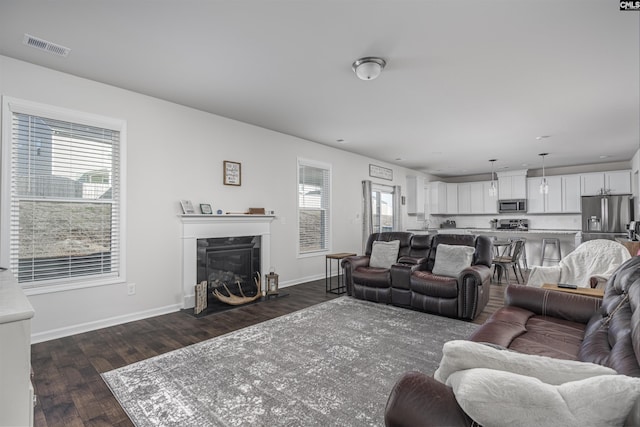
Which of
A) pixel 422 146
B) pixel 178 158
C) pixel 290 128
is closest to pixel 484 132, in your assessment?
pixel 422 146

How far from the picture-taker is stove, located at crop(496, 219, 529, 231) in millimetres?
8859

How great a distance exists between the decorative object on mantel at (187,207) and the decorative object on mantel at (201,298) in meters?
0.91

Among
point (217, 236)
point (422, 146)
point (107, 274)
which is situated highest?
point (422, 146)

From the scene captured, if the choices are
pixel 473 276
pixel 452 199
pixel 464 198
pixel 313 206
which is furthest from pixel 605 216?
pixel 313 206

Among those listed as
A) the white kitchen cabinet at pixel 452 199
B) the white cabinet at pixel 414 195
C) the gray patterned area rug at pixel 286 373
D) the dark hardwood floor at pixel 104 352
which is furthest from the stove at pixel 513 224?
the gray patterned area rug at pixel 286 373

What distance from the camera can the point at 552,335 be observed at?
2068mm

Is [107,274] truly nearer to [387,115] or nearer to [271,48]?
[271,48]

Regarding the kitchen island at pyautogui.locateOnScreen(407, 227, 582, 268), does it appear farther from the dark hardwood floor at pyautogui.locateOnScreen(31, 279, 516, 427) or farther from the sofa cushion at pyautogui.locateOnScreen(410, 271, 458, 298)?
the sofa cushion at pyautogui.locateOnScreen(410, 271, 458, 298)

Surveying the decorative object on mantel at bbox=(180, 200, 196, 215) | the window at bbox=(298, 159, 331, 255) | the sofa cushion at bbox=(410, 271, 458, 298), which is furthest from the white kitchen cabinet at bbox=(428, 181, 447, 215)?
the decorative object on mantel at bbox=(180, 200, 196, 215)

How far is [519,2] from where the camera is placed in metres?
2.13

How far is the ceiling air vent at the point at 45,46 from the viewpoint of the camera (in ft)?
8.58

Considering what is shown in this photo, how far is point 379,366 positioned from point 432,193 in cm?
800

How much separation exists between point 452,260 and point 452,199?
21.8 feet

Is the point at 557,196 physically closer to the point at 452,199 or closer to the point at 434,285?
the point at 452,199
